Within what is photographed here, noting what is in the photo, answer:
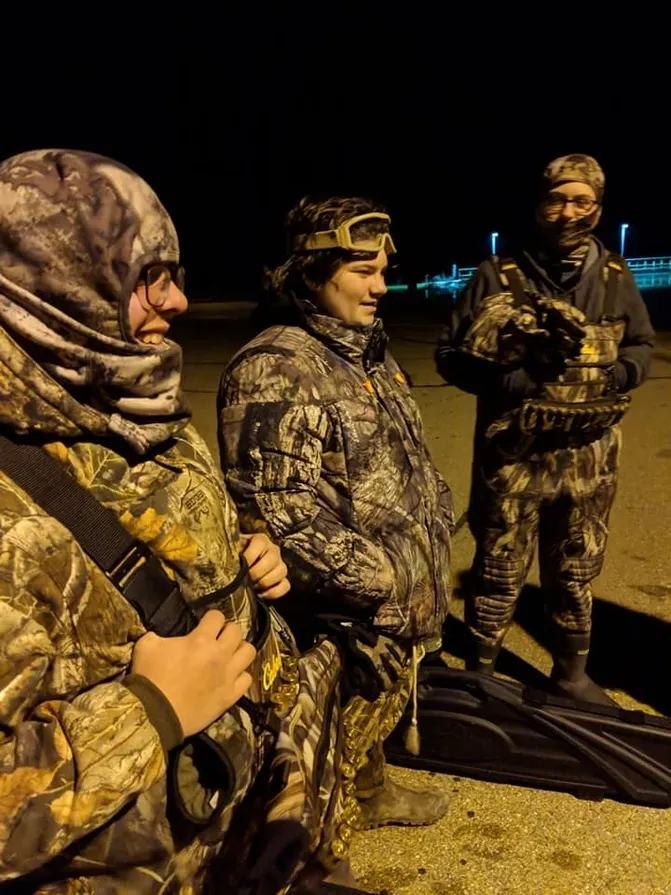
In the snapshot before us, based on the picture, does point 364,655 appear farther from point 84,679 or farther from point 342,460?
point 84,679

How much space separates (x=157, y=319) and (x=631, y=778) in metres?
2.76

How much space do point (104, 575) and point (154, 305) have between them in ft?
1.60

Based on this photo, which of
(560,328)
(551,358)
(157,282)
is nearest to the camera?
(157,282)

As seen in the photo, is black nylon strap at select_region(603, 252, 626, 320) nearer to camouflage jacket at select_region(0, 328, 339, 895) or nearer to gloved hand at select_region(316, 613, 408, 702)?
gloved hand at select_region(316, 613, 408, 702)

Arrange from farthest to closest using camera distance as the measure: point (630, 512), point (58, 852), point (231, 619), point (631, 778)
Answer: point (630, 512), point (631, 778), point (231, 619), point (58, 852)

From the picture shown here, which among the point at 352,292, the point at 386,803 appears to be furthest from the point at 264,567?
the point at 386,803

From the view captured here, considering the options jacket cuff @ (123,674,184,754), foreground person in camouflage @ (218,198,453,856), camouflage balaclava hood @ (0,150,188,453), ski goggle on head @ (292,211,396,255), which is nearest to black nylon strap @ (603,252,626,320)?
foreground person in camouflage @ (218,198,453,856)

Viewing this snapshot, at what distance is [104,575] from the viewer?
1205 millimetres

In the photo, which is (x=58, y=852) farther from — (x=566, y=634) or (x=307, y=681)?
(x=566, y=634)

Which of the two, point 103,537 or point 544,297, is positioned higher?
point 103,537

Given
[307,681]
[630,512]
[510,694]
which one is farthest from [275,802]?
[630,512]

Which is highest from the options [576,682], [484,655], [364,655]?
[364,655]

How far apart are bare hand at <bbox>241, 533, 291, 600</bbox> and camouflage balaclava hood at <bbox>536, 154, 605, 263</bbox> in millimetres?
2170

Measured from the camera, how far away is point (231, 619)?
4.95 ft
